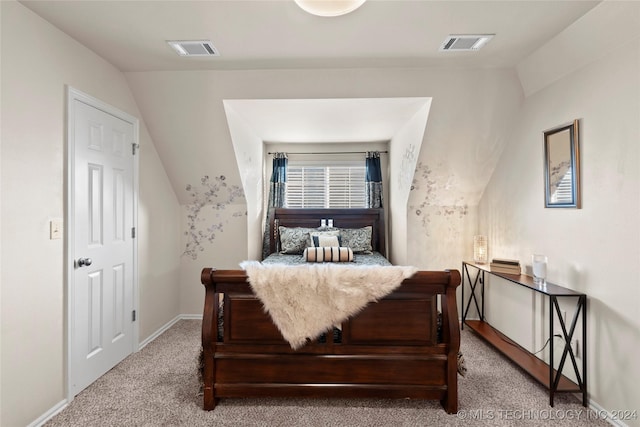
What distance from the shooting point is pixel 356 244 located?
411cm

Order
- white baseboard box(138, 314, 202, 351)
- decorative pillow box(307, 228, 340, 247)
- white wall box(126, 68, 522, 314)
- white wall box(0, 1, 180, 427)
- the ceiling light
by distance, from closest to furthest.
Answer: the ceiling light
white wall box(0, 1, 180, 427)
white wall box(126, 68, 522, 314)
white baseboard box(138, 314, 202, 351)
decorative pillow box(307, 228, 340, 247)

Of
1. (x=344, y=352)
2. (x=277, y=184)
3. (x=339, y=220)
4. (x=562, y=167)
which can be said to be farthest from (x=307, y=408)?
(x=277, y=184)

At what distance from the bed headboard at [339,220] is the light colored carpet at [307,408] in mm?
2107

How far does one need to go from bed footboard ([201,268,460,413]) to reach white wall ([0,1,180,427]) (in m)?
1.00

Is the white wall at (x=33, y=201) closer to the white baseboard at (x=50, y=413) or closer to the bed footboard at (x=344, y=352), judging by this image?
the white baseboard at (x=50, y=413)

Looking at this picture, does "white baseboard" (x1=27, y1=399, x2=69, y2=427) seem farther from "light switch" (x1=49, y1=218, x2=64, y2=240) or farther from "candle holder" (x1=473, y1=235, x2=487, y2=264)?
"candle holder" (x1=473, y1=235, x2=487, y2=264)

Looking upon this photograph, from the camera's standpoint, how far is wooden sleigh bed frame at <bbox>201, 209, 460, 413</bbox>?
77.2 inches

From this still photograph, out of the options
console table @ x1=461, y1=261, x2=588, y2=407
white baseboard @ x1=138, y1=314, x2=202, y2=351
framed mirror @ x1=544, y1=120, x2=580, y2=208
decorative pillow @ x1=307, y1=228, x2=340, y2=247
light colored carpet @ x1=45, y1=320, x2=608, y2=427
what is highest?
framed mirror @ x1=544, y1=120, x2=580, y2=208

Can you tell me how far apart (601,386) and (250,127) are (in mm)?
3787

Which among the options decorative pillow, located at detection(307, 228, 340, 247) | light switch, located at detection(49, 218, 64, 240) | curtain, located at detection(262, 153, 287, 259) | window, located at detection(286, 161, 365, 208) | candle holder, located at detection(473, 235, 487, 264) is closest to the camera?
light switch, located at detection(49, 218, 64, 240)

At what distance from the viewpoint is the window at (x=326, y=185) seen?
4594 millimetres

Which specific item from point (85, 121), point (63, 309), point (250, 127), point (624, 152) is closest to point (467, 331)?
point (624, 152)

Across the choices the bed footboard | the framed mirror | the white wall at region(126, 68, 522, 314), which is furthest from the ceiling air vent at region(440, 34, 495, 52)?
the bed footboard

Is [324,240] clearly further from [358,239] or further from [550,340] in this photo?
[550,340]
